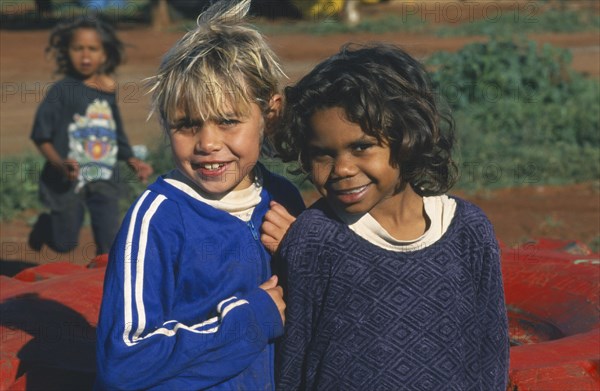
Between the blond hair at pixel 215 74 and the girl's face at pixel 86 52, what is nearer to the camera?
the blond hair at pixel 215 74

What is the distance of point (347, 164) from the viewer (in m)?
2.34

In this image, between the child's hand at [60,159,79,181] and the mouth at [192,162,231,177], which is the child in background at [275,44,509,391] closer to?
the mouth at [192,162,231,177]

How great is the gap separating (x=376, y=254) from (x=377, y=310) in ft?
0.41

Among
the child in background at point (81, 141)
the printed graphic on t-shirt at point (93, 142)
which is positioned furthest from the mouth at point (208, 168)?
the printed graphic on t-shirt at point (93, 142)

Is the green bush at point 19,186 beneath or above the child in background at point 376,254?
beneath

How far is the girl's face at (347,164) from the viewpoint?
234 centimetres

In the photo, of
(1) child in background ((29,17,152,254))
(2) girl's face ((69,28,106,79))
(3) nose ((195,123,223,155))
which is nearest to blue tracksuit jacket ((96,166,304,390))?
(3) nose ((195,123,223,155))

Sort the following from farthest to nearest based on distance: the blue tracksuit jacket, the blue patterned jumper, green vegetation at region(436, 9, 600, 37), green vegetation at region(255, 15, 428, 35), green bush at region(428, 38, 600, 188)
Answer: green vegetation at region(255, 15, 428, 35) < green vegetation at region(436, 9, 600, 37) < green bush at region(428, 38, 600, 188) < the blue patterned jumper < the blue tracksuit jacket

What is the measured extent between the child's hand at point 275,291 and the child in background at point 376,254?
0.8 inches

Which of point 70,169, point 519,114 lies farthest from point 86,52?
point 519,114

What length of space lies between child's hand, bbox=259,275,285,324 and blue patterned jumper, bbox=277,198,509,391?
0.06 ft

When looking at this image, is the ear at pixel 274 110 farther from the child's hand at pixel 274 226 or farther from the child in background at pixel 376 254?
the child's hand at pixel 274 226

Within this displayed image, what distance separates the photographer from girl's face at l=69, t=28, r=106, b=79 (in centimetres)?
572

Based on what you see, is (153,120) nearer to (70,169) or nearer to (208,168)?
(70,169)
